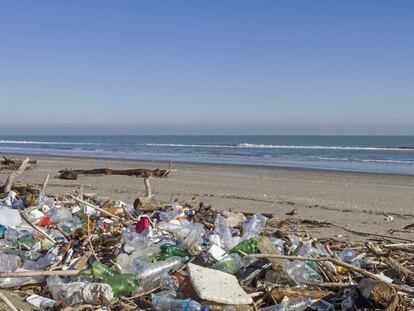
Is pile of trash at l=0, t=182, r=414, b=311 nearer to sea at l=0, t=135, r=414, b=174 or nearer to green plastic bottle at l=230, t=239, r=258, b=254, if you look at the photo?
green plastic bottle at l=230, t=239, r=258, b=254

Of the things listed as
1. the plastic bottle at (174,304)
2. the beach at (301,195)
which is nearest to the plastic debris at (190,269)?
the plastic bottle at (174,304)

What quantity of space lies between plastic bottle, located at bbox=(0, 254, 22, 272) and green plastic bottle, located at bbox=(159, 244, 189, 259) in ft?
4.10

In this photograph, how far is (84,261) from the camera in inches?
170

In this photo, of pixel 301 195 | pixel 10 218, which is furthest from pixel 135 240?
pixel 301 195

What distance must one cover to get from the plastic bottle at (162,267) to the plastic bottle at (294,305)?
921 mm

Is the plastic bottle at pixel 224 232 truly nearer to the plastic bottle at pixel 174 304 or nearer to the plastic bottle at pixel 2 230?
the plastic bottle at pixel 174 304

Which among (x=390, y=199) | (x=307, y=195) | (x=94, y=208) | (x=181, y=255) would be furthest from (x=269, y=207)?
(x=181, y=255)

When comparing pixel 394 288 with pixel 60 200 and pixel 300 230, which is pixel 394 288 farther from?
pixel 60 200

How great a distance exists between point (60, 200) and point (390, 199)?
Answer: 6.85 m

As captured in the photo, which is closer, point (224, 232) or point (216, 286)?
point (216, 286)

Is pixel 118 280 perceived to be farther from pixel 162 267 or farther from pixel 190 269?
pixel 190 269

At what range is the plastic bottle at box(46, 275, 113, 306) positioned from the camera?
3746mm

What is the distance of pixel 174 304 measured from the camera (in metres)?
3.56

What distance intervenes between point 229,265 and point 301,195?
720 cm
